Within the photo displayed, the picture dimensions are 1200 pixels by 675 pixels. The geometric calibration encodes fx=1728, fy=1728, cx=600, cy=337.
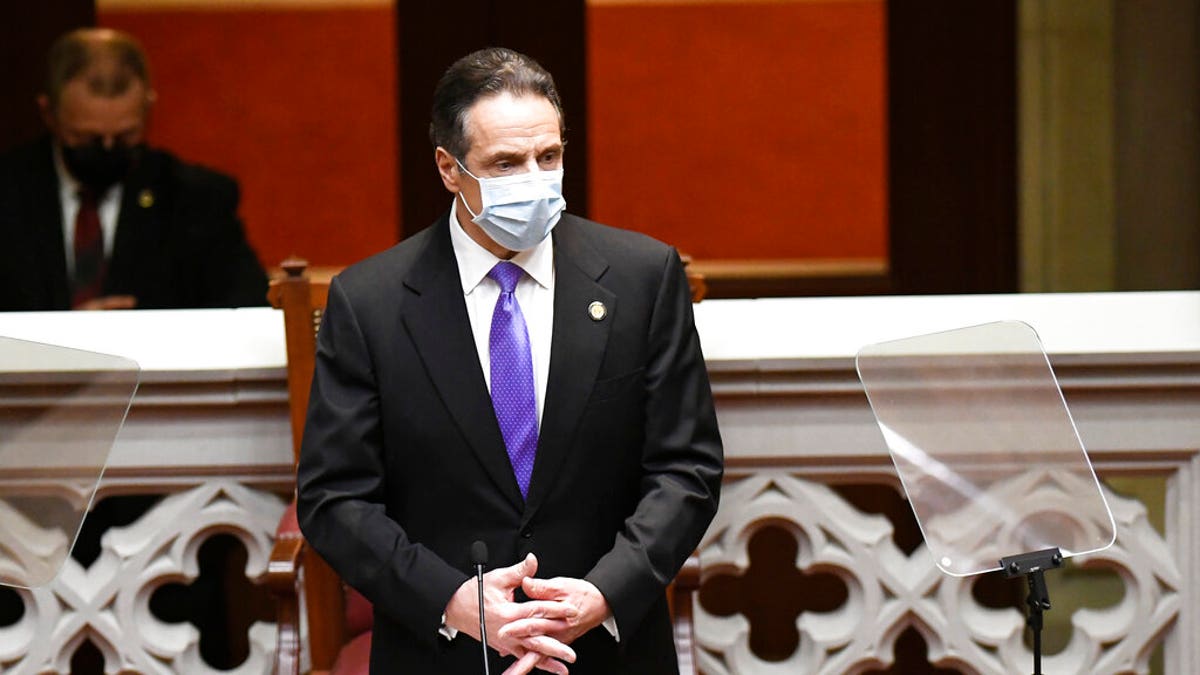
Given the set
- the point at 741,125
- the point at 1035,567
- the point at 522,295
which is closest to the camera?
the point at 1035,567

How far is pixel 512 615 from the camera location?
2.29 m

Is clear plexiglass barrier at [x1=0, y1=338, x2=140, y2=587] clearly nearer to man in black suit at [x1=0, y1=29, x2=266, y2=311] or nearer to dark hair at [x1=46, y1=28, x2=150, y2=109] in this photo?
man in black suit at [x1=0, y1=29, x2=266, y2=311]

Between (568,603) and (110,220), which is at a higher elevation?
(110,220)

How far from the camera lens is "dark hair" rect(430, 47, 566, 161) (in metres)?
2.37

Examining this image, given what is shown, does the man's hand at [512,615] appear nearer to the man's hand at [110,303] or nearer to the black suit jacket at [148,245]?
the man's hand at [110,303]

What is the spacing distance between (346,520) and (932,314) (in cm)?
115

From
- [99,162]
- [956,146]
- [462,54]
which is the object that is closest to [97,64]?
[99,162]

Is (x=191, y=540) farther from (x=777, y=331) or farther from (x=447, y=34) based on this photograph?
(x=447, y=34)

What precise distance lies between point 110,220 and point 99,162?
0.14 m

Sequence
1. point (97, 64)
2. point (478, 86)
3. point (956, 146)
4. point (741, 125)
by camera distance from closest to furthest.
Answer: point (478, 86), point (97, 64), point (956, 146), point (741, 125)

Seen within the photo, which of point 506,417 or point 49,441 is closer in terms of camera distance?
point 506,417

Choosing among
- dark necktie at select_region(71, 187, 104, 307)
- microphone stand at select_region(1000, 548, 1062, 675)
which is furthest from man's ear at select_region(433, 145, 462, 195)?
dark necktie at select_region(71, 187, 104, 307)

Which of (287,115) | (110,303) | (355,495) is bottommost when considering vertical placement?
(355,495)

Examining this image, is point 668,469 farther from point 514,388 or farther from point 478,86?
point 478,86
